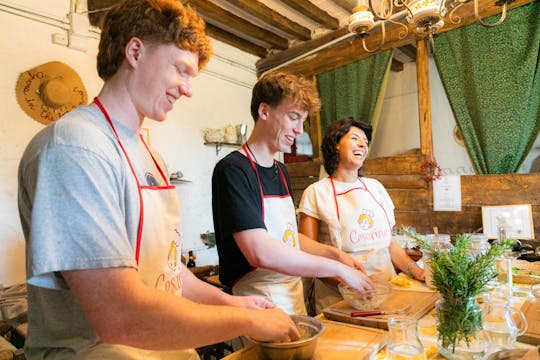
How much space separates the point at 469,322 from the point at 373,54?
140 inches

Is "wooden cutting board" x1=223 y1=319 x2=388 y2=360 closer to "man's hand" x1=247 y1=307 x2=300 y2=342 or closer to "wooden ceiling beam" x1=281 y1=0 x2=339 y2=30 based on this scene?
"man's hand" x1=247 y1=307 x2=300 y2=342

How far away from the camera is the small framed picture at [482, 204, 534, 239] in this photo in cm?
279

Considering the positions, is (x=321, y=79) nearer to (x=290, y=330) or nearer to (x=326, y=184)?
(x=326, y=184)

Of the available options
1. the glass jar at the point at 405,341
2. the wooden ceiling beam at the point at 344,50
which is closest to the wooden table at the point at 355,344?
the glass jar at the point at 405,341

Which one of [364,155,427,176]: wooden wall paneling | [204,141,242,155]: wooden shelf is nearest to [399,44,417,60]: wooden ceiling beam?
[364,155,427,176]: wooden wall paneling

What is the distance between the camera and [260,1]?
152 inches

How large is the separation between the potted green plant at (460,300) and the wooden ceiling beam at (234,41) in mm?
4145

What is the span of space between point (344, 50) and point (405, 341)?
3.83 meters

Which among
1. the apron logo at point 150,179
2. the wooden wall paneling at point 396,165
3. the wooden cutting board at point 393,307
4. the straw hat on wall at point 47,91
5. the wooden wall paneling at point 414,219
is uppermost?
the straw hat on wall at point 47,91

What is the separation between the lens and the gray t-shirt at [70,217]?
0.65 metres

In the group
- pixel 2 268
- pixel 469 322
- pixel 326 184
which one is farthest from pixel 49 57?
pixel 469 322

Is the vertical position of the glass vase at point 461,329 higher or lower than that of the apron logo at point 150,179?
lower

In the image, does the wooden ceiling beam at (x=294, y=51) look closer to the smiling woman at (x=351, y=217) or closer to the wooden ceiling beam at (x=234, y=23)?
the wooden ceiling beam at (x=234, y=23)

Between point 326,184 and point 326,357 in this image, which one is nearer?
point 326,357
